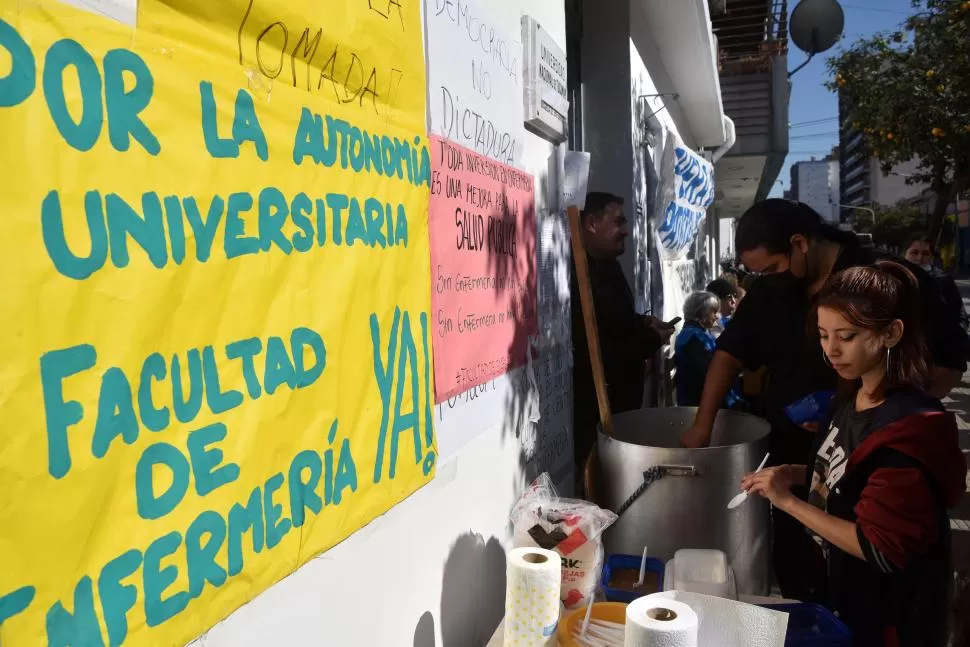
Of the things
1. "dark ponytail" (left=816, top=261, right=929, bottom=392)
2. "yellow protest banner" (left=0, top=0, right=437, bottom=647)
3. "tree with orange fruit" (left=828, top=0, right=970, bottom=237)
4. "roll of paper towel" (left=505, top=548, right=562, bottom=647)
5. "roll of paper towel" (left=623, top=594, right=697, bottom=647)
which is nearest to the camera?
"yellow protest banner" (left=0, top=0, right=437, bottom=647)

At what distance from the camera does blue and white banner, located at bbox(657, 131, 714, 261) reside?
5957mm

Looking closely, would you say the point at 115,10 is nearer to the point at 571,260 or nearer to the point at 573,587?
the point at 573,587

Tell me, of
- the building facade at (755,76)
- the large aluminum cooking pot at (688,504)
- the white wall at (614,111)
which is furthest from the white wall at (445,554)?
the building facade at (755,76)

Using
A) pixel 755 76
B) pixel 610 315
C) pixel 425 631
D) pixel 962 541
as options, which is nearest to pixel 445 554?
pixel 425 631

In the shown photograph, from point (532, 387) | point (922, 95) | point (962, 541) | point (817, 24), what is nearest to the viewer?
point (532, 387)

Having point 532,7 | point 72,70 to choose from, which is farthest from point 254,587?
point 532,7

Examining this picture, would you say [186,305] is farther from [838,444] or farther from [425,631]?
[838,444]

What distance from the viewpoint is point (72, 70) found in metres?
0.83

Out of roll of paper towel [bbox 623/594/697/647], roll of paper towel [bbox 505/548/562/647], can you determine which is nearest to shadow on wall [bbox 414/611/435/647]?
roll of paper towel [bbox 505/548/562/647]

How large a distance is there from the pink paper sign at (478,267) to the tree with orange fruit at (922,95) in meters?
9.87

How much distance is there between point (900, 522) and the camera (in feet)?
6.15

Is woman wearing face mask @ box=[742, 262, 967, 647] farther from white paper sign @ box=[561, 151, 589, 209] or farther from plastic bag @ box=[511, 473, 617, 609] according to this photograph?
white paper sign @ box=[561, 151, 589, 209]

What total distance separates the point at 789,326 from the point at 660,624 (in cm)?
204

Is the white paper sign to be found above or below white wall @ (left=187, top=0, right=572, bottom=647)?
above
